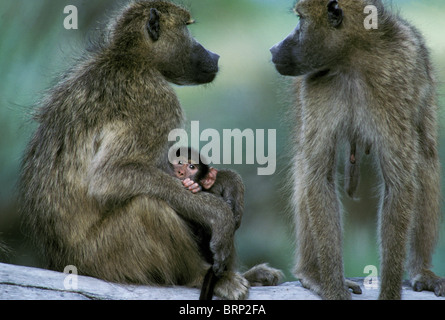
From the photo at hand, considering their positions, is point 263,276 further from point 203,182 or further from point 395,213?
point 395,213

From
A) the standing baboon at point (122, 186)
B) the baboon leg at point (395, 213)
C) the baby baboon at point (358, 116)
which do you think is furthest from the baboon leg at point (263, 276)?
the baboon leg at point (395, 213)

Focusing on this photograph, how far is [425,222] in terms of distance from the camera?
Answer: 383cm

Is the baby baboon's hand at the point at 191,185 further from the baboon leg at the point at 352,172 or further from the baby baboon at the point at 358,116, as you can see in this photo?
the baboon leg at the point at 352,172

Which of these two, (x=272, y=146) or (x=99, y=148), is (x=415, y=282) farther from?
(x=99, y=148)

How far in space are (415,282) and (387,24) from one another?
1.42 meters

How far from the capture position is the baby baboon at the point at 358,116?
135 inches

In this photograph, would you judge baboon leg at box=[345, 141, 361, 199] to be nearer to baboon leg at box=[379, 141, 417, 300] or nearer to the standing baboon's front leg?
the standing baboon's front leg

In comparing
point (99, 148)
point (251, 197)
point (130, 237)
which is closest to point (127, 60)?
point (99, 148)

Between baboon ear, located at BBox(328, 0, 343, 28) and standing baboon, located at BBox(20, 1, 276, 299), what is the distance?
36.0 inches

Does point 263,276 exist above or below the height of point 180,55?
below

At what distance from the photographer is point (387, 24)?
11.7 feet

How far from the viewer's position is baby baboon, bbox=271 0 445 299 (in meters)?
3.43

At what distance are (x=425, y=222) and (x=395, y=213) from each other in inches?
19.5

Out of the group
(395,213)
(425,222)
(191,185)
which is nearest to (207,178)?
(191,185)
